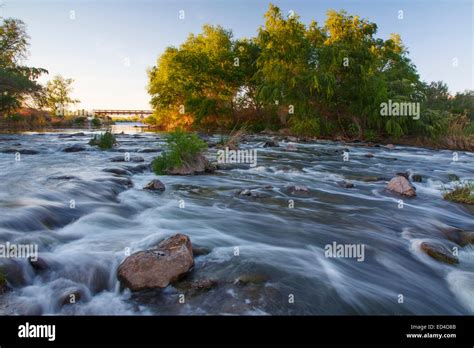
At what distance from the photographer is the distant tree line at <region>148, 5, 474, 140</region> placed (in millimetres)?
28078

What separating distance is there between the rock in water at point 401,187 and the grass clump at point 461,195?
0.81 m

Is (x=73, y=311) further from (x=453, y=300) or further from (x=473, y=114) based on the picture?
(x=473, y=114)

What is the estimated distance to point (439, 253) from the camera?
17.9ft

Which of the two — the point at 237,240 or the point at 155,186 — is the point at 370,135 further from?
the point at 237,240

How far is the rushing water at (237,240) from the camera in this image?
3.92m

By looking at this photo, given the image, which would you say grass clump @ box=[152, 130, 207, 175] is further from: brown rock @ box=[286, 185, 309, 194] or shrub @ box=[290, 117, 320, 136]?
shrub @ box=[290, 117, 320, 136]

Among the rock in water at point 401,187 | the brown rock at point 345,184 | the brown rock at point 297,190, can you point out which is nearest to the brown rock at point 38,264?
the brown rock at point 297,190

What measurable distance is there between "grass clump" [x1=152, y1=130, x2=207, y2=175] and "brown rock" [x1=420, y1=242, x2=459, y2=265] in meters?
7.00

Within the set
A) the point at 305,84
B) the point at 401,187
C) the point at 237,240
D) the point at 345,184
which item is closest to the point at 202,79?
the point at 305,84

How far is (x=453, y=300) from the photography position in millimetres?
4402

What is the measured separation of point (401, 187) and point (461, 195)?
Answer: 1.38 metres
